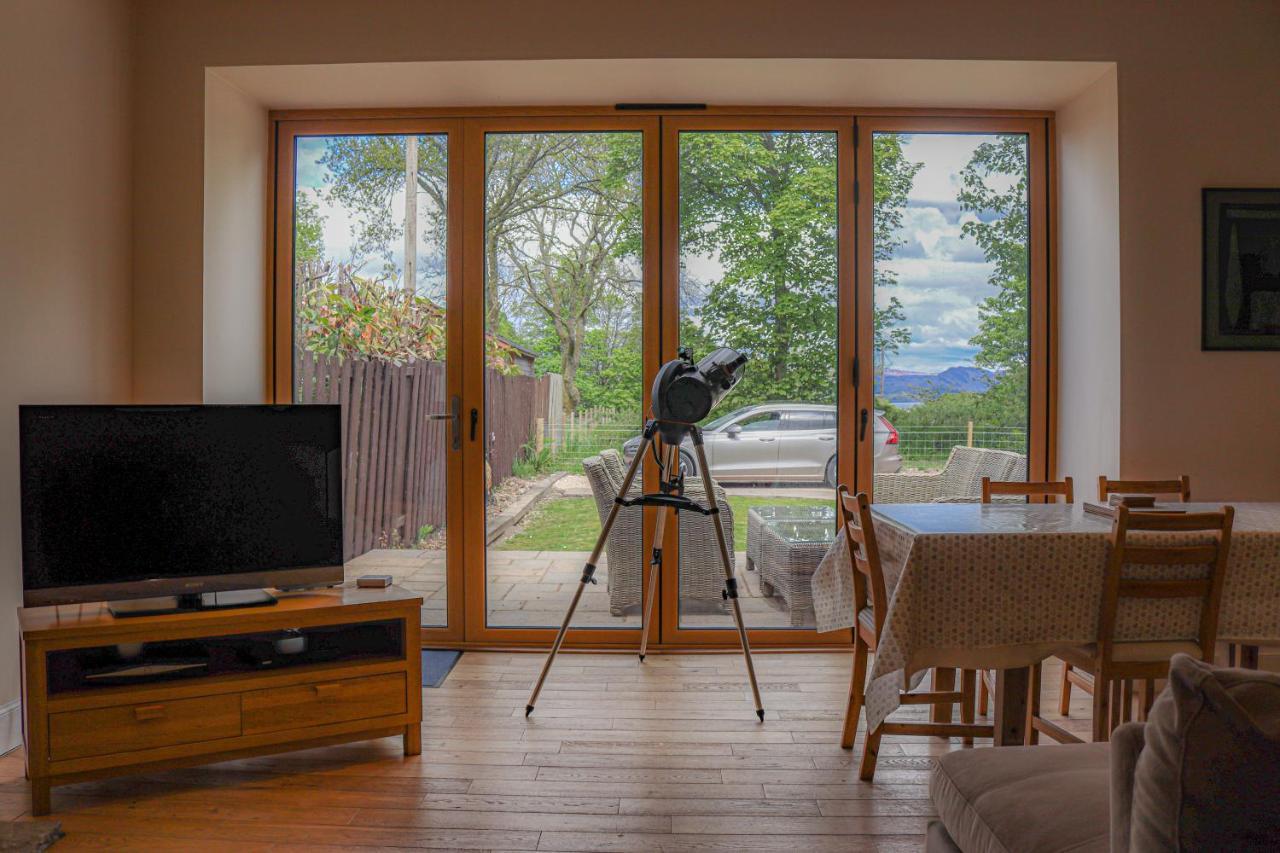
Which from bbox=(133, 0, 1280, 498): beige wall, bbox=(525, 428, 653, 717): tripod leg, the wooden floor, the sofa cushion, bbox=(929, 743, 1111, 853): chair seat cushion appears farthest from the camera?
bbox=(133, 0, 1280, 498): beige wall

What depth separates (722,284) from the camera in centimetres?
356

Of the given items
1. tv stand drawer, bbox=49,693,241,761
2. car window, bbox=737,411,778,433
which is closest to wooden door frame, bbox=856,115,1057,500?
car window, bbox=737,411,778,433

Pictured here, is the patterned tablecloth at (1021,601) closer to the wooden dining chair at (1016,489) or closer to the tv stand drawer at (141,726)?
the wooden dining chair at (1016,489)

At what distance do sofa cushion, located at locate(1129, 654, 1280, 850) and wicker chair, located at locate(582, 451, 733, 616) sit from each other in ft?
8.89

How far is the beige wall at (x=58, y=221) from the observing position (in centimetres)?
254

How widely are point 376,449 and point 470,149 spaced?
4.58ft

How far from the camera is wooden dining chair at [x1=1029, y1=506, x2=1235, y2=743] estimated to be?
2.08 metres

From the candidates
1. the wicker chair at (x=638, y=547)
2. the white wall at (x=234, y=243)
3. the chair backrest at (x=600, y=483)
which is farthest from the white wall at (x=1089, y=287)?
the white wall at (x=234, y=243)

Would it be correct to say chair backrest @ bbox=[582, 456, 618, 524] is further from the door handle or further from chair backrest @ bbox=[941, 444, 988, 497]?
chair backrest @ bbox=[941, 444, 988, 497]

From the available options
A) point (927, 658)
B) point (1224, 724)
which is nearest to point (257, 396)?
point (927, 658)

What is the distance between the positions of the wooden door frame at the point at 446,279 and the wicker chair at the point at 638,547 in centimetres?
64

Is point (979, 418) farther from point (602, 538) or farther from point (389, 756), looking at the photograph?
point (389, 756)

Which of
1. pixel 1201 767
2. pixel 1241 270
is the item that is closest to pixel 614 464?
pixel 1241 270

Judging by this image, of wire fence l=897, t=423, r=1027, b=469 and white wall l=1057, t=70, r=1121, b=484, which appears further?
wire fence l=897, t=423, r=1027, b=469
